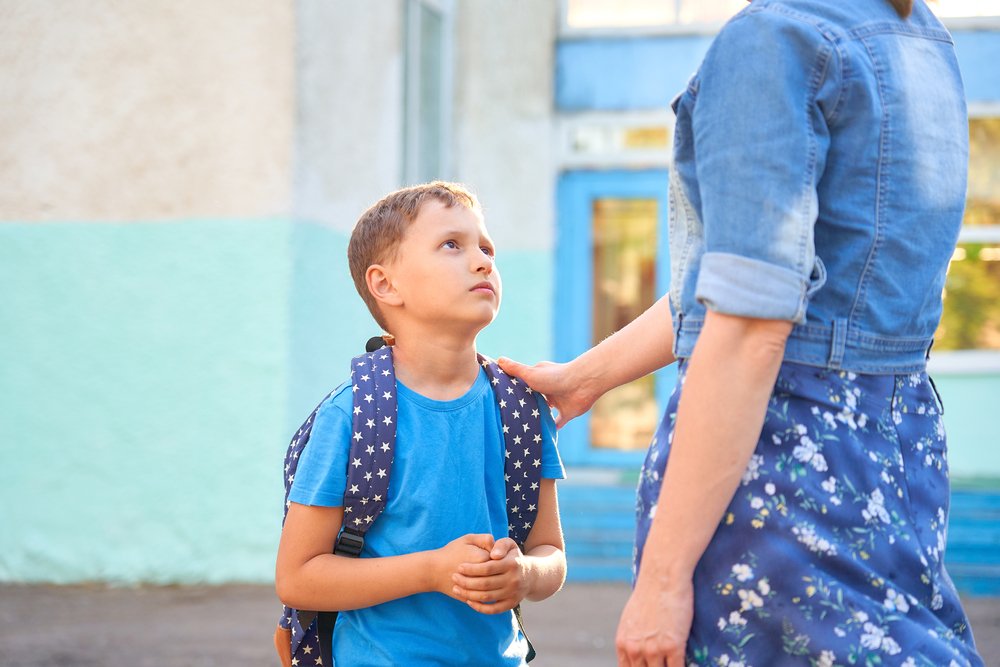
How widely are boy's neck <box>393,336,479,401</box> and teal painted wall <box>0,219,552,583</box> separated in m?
4.53

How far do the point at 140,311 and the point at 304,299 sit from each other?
3.16 ft

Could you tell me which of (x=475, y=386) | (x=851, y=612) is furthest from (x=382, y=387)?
(x=851, y=612)

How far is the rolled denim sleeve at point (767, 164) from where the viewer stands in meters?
1.53

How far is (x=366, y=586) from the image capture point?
2.08 m

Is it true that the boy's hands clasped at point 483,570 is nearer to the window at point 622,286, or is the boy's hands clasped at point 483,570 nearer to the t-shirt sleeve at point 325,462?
the t-shirt sleeve at point 325,462

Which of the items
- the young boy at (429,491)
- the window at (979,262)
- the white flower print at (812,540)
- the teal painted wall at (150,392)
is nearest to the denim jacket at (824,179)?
the white flower print at (812,540)

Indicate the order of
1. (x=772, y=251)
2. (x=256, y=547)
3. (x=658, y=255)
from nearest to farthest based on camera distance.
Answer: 1. (x=772, y=251)
2. (x=256, y=547)
3. (x=658, y=255)

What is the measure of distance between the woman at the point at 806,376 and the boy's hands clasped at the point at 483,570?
393mm

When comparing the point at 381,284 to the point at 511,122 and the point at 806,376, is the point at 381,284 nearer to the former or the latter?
the point at 806,376

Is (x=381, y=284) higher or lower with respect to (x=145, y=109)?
lower

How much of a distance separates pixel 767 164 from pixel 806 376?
11.9 inches

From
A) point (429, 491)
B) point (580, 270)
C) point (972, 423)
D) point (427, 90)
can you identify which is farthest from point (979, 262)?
point (429, 491)

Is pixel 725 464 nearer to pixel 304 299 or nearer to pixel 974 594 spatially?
pixel 304 299

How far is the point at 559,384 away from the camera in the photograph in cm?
236
